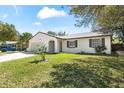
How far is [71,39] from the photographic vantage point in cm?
2316

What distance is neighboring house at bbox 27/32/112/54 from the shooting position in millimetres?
20491

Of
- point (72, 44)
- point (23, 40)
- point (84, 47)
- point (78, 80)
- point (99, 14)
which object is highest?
point (99, 14)

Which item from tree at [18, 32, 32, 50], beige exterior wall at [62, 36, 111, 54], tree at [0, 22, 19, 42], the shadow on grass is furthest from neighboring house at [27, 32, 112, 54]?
the shadow on grass

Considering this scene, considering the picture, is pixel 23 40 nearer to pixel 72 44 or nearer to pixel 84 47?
pixel 72 44

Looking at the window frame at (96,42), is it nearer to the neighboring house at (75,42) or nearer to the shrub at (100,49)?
the neighboring house at (75,42)

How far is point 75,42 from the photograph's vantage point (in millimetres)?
22844

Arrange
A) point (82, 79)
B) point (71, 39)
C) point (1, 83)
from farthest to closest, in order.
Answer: point (71, 39) → point (82, 79) → point (1, 83)

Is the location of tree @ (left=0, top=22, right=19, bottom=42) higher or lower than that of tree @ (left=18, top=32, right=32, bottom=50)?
higher

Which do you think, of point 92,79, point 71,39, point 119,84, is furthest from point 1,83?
point 71,39

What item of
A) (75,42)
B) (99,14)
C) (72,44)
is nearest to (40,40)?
(72,44)

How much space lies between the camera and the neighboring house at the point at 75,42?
67.2 ft

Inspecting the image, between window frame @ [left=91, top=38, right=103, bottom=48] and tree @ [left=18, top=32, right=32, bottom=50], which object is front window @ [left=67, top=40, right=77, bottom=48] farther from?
tree @ [left=18, top=32, right=32, bottom=50]
